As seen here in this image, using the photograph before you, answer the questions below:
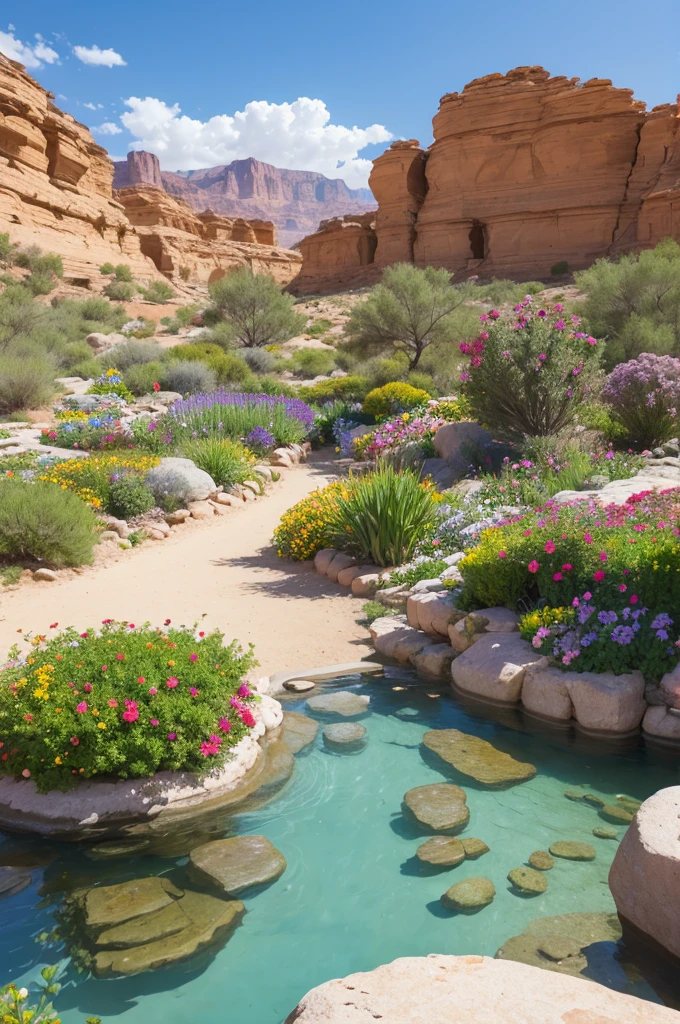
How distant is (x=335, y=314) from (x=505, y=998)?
155 ft

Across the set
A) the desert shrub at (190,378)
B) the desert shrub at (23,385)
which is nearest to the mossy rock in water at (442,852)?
the desert shrub at (23,385)

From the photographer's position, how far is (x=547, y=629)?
227 inches

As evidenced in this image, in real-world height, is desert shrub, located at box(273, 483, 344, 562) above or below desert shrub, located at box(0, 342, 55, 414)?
below

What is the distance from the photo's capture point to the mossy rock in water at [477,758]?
188 inches

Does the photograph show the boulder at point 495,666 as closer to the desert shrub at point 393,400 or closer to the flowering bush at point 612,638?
the flowering bush at point 612,638

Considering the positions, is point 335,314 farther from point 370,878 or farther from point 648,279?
point 370,878

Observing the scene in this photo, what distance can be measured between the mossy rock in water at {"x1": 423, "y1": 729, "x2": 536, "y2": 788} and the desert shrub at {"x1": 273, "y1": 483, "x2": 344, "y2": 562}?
4232 mm

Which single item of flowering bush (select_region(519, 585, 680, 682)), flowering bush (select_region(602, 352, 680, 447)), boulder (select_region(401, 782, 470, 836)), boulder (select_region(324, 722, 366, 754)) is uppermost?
flowering bush (select_region(602, 352, 680, 447))

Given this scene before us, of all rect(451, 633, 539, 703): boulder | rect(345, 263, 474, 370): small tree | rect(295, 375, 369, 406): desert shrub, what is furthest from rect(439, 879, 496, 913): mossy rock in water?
rect(345, 263, 474, 370): small tree

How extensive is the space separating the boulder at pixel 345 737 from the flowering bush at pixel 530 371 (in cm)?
726

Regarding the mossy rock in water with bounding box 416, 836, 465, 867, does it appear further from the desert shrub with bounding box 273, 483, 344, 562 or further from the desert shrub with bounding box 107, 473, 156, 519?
the desert shrub with bounding box 107, 473, 156, 519

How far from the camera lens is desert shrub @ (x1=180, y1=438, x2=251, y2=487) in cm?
1267

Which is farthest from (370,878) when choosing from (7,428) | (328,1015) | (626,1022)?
(7,428)

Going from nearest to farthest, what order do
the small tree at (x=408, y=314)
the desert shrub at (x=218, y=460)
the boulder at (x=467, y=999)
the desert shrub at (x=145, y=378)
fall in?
the boulder at (x=467, y=999) → the desert shrub at (x=218, y=460) → the desert shrub at (x=145, y=378) → the small tree at (x=408, y=314)
